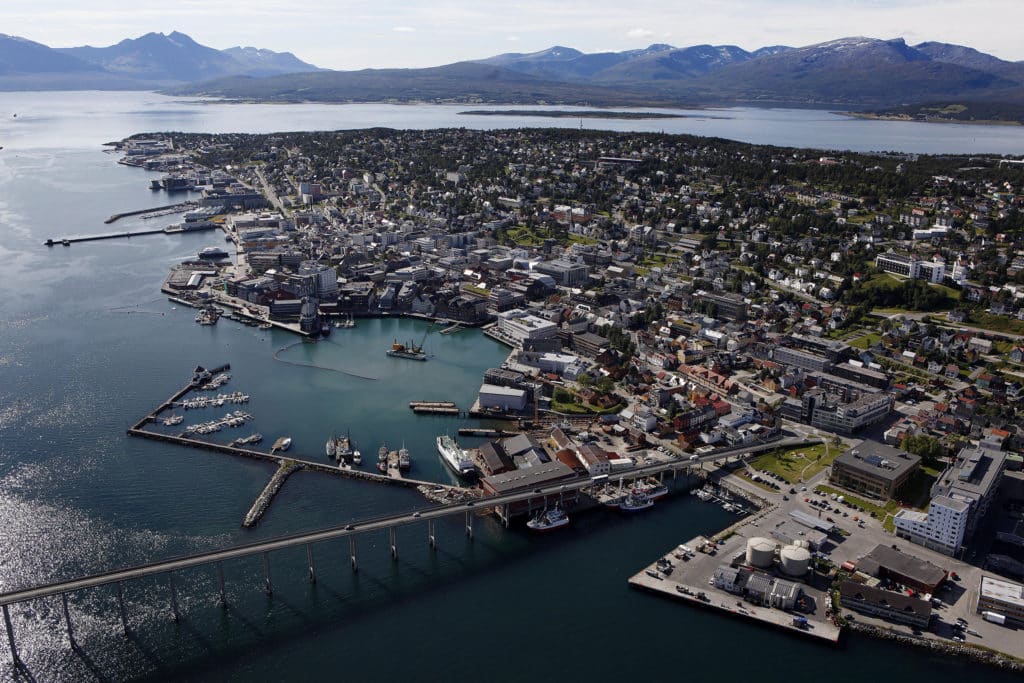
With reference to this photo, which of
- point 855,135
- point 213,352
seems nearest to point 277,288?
point 213,352

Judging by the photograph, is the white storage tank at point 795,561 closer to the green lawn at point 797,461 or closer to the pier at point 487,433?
the green lawn at point 797,461

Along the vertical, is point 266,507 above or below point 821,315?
below

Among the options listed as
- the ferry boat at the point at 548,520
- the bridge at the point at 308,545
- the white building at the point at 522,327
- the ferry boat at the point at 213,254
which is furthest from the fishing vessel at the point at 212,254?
the ferry boat at the point at 548,520

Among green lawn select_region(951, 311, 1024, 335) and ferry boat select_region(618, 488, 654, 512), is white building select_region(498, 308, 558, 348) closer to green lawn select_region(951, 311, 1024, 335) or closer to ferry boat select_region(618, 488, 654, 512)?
ferry boat select_region(618, 488, 654, 512)

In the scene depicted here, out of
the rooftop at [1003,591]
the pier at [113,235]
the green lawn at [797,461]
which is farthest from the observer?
the pier at [113,235]

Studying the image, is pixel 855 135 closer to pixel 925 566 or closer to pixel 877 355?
pixel 877 355

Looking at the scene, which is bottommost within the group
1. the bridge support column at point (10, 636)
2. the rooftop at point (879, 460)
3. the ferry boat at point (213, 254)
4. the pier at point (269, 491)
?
the bridge support column at point (10, 636)
